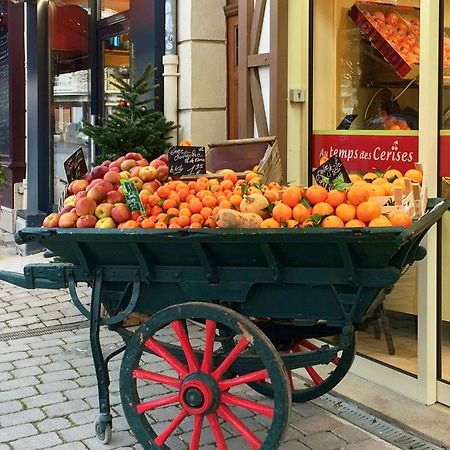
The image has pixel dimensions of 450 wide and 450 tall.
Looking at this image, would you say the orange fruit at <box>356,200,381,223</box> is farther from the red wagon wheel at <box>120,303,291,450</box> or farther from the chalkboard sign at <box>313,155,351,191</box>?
the red wagon wheel at <box>120,303,291,450</box>

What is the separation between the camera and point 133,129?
20.7ft

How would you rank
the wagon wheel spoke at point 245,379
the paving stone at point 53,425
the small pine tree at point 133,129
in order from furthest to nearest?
the small pine tree at point 133,129
the paving stone at point 53,425
the wagon wheel spoke at point 245,379

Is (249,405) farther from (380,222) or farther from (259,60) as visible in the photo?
(259,60)

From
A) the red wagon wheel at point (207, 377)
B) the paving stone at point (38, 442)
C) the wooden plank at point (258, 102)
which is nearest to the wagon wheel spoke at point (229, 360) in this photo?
the red wagon wheel at point (207, 377)

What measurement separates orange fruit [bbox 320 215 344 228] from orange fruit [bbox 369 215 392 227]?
5.1 inches

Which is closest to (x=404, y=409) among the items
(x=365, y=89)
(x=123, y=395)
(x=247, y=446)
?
(x=247, y=446)

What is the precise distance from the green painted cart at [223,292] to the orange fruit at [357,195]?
0.86 ft

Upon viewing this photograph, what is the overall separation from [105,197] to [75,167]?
71cm

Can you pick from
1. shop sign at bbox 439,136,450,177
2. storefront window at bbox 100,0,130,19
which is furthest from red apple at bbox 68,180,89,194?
storefront window at bbox 100,0,130,19

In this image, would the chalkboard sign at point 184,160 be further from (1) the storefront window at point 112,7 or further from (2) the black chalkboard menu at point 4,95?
(2) the black chalkboard menu at point 4,95

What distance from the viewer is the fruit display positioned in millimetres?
3521

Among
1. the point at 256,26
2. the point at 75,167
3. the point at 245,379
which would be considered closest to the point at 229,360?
the point at 245,379

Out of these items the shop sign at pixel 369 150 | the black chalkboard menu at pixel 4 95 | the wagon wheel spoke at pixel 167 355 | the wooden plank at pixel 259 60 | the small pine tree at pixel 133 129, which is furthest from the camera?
the black chalkboard menu at pixel 4 95

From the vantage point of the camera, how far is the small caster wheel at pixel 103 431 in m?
4.11
